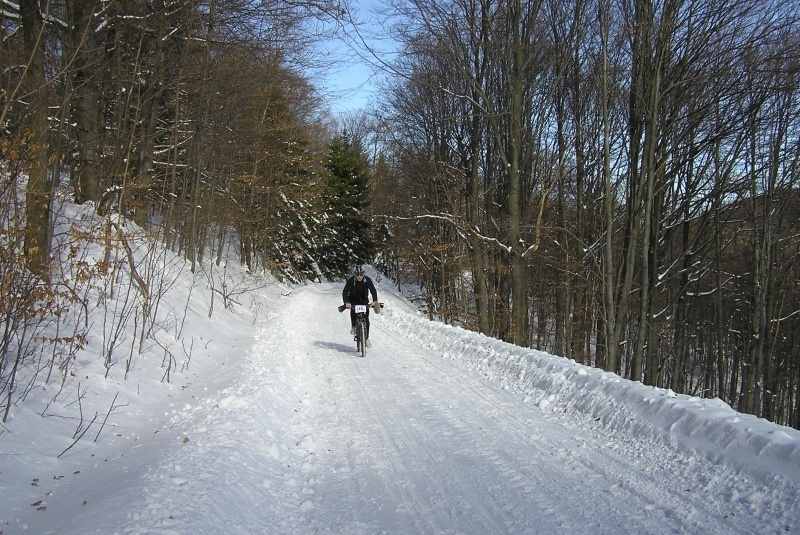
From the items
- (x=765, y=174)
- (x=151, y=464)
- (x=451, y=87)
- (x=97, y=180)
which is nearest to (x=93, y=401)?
(x=151, y=464)

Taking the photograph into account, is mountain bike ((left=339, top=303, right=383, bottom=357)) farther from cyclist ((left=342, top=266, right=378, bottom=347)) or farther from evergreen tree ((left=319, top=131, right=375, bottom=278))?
evergreen tree ((left=319, top=131, right=375, bottom=278))

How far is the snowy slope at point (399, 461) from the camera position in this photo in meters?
3.62

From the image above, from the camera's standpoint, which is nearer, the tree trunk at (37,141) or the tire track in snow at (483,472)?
the tire track in snow at (483,472)

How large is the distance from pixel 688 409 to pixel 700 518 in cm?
177

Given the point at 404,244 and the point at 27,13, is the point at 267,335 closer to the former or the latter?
the point at 27,13

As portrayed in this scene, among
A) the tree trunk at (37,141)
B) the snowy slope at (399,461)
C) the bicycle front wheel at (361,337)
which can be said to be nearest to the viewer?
the snowy slope at (399,461)

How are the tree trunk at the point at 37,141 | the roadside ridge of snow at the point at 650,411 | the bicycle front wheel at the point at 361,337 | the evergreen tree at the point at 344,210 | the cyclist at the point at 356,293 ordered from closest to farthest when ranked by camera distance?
the roadside ridge of snow at the point at 650,411, the tree trunk at the point at 37,141, the bicycle front wheel at the point at 361,337, the cyclist at the point at 356,293, the evergreen tree at the point at 344,210

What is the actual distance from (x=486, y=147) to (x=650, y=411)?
17824mm

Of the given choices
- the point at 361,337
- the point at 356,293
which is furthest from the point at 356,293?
the point at 361,337

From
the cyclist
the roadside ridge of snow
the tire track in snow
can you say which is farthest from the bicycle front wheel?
the tire track in snow

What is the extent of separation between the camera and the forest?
741 cm

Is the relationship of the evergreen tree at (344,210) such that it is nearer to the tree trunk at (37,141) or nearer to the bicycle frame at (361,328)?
the bicycle frame at (361,328)

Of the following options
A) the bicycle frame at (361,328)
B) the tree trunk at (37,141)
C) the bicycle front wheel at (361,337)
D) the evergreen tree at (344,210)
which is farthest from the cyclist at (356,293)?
the evergreen tree at (344,210)

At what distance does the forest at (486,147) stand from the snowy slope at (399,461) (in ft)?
4.64
